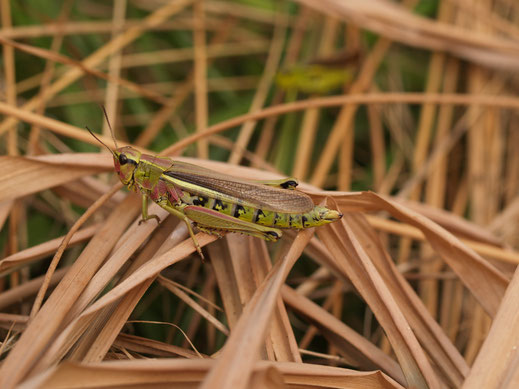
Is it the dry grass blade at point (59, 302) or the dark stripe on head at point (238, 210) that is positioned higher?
the dark stripe on head at point (238, 210)

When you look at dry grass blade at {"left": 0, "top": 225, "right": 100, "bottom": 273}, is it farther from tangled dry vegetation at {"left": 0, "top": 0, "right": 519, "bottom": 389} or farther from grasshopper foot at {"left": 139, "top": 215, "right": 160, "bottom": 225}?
grasshopper foot at {"left": 139, "top": 215, "right": 160, "bottom": 225}

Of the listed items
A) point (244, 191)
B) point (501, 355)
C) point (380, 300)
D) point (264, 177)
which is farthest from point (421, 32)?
point (501, 355)

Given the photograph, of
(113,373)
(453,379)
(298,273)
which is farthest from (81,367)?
(298,273)

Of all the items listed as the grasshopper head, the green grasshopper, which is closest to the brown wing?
the green grasshopper

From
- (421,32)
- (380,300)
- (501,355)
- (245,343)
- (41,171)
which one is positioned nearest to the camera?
(245,343)

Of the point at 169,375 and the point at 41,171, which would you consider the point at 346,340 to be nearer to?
the point at 169,375

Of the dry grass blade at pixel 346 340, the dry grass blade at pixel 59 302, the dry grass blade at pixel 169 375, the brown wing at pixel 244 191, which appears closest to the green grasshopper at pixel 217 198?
the brown wing at pixel 244 191

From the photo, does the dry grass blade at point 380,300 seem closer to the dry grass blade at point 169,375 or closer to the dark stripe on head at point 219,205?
the dry grass blade at point 169,375
